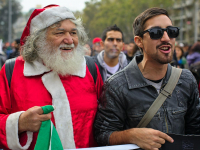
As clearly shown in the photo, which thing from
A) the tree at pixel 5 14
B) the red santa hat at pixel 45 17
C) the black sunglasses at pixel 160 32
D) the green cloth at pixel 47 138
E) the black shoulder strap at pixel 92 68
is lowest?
the green cloth at pixel 47 138

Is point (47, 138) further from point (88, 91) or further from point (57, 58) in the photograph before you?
point (57, 58)

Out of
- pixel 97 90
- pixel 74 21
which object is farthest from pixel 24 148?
pixel 74 21

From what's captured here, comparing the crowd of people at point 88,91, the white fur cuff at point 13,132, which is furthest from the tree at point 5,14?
the white fur cuff at point 13,132

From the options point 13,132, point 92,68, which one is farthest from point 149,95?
point 13,132

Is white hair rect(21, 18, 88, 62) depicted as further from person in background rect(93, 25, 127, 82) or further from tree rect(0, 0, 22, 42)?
tree rect(0, 0, 22, 42)

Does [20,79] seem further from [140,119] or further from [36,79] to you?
[140,119]

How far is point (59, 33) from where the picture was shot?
2.45 meters

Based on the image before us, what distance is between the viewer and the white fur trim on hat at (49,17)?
8.08ft

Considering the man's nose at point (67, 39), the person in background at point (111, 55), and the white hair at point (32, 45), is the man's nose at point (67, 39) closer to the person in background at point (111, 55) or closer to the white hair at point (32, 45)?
the white hair at point (32, 45)

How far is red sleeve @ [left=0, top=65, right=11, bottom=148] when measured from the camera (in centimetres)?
213

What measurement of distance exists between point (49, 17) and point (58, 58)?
42 centimetres

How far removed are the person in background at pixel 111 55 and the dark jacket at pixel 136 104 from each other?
2.47 meters

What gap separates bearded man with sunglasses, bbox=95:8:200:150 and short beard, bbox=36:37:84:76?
0.43 meters

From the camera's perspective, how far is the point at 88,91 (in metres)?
2.49
